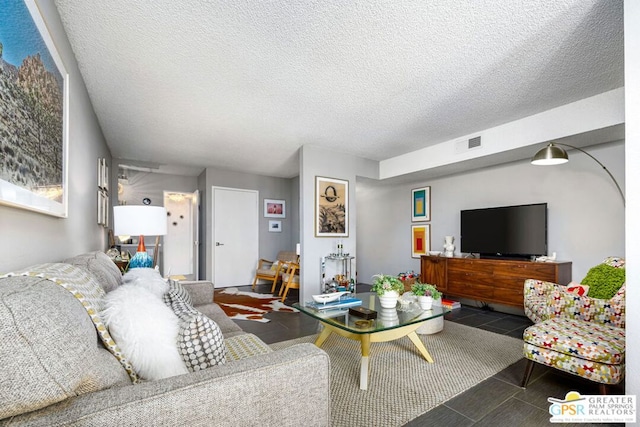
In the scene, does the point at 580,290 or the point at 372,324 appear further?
the point at 580,290

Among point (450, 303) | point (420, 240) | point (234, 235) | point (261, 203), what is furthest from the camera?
point (261, 203)

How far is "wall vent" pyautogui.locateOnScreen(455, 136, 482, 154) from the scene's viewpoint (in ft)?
12.3

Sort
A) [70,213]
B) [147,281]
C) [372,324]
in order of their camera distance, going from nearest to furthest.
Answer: [147,281] → [70,213] → [372,324]

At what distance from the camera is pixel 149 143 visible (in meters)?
4.25

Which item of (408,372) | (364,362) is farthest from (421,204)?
(364,362)

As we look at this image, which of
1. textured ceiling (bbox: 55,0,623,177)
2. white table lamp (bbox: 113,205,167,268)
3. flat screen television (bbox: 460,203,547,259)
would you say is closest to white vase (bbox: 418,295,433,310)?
textured ceiling (bbox: 55,0,623,177)

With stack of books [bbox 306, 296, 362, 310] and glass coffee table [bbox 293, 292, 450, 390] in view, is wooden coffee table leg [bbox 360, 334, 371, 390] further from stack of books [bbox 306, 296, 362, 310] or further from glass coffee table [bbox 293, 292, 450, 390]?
stack of books [bbox 306, 296, 362, 310]

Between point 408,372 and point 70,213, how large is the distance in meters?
2.66

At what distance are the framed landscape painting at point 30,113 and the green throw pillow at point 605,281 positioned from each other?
143 inches

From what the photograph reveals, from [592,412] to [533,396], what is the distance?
0.94ft

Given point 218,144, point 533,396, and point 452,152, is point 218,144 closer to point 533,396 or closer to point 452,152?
point 452,152

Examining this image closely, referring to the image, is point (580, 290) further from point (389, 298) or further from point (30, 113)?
point (30, 113)

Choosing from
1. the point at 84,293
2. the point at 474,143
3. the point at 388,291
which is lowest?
the point at 388,291

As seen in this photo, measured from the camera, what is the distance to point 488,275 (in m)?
3.90
